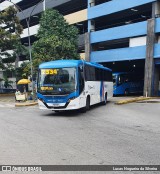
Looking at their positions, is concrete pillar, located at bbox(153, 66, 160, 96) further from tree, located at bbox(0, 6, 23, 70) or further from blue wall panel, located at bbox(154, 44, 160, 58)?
tree, located at bbox(0, 6, 23, 70)

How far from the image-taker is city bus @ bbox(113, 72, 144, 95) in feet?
103

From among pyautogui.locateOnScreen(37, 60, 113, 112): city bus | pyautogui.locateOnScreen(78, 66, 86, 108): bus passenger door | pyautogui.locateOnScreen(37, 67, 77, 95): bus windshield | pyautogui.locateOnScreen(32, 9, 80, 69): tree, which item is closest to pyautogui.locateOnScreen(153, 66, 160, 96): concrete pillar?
pyautogui.locateOnScreen(32, 9, 80, 69): tree

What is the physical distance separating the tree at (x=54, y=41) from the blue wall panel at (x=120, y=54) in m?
2.51

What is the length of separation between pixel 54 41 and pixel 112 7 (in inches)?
300

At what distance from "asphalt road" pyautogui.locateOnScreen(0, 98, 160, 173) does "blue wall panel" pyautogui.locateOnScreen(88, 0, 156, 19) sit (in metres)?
19.8

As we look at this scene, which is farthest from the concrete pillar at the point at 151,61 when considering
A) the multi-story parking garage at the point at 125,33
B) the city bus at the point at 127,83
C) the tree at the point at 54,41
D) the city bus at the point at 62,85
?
the city bus at the point at 62,85

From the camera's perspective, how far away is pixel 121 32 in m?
30.9

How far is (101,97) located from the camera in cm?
2012

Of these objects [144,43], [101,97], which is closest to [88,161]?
[101,97]

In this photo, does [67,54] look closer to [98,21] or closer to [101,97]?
[98,21]

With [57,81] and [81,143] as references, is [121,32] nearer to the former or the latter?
[57,81]

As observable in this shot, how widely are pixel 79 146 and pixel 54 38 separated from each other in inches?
Result: 985

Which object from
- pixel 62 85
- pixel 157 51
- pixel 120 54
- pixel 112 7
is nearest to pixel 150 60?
pixel 157 51

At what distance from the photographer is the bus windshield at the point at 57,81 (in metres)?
14.6
